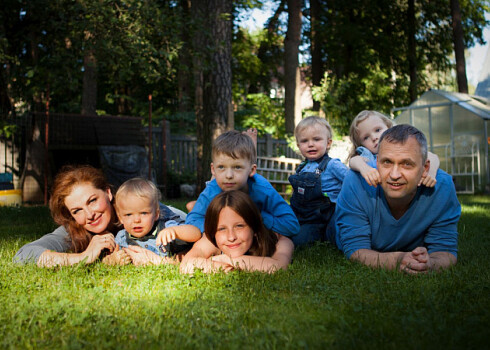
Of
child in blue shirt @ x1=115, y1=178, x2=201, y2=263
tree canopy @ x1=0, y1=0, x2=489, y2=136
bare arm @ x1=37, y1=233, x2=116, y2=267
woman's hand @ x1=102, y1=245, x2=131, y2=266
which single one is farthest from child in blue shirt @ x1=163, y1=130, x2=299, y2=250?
tree canopy @ x1=0, y1=0, x2=489, y2=136

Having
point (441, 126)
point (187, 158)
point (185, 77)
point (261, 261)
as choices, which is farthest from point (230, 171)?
point (441, 126)

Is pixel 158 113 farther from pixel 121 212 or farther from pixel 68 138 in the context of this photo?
pixel 121 212

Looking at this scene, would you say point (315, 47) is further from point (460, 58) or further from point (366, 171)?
point (366, 171)

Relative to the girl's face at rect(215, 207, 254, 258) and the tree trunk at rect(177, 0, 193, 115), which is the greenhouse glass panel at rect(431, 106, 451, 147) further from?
the girl's face at rect(215, 207, 254, 258)

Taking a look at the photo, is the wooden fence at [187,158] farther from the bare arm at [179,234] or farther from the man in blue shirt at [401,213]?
the man in blue shirt at [401,213]

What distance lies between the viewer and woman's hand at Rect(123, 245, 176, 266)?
428cm

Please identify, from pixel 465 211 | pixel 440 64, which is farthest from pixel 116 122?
pixel 440 64

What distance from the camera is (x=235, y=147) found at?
4441 millimetres

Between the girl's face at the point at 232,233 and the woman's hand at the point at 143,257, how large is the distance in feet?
1.82

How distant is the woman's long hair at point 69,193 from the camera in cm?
457

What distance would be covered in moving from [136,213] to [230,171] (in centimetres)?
92

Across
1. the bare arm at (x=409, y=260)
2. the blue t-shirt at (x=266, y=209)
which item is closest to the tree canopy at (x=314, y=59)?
the blue t-shirt at (x=266, y=209)

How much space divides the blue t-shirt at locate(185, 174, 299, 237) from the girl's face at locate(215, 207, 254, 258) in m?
0.42

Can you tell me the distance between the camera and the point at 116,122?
504 inches
